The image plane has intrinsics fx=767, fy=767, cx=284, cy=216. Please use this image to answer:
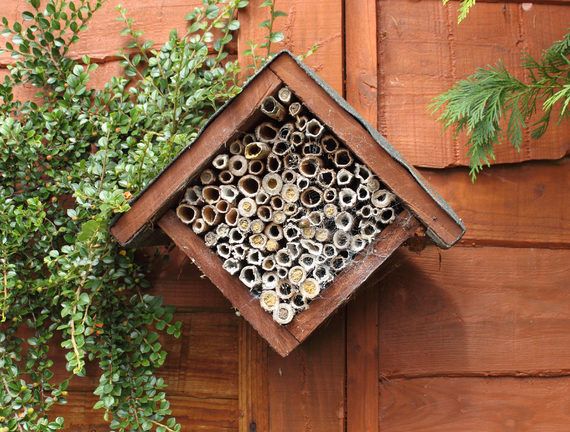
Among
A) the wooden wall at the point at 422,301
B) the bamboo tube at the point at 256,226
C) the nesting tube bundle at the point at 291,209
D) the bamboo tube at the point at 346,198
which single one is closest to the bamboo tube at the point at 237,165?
the nesting tube bundle at the point at 291,209

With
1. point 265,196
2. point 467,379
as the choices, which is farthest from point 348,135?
point 467,379

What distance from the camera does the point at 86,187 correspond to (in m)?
1.75

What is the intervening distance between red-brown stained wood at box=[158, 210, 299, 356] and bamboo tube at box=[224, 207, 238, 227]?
0.24 feet

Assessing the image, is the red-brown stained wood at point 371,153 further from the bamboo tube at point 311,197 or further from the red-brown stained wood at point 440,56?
the red-brown stained wood at point 440,56

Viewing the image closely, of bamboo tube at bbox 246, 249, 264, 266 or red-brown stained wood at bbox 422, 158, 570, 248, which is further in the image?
red-brown stained wood at bbox 422, 158, 570, 248

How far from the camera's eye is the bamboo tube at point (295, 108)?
155cm

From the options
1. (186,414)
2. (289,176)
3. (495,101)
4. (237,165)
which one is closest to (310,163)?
(289,176)

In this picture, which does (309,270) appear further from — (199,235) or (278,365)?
(278,365)

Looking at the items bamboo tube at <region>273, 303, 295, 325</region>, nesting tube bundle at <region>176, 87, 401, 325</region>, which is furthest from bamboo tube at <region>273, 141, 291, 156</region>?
bamboo tube at <region>273, 303, 295, 325</region>

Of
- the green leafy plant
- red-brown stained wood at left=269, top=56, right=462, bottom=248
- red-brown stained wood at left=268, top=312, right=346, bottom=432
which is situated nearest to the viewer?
red-brown stained wood at left=269, top=56, right=462, bottom=248

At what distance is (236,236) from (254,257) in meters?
0.06

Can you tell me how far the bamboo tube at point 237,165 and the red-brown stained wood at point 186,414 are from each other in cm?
66

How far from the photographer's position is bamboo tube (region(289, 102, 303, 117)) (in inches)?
61.2

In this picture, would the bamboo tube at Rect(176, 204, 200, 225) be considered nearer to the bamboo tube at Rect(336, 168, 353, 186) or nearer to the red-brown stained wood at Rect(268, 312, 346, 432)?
the bamboo tube at Rect(336, 168, 353, 186)
